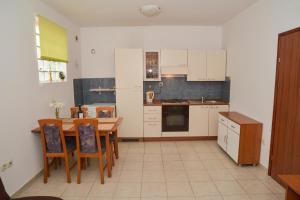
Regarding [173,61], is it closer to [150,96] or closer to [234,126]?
[150,96]

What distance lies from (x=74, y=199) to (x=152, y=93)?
2.74 metres

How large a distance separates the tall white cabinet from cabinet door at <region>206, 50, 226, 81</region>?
5.12ft

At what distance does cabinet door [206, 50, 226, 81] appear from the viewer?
14.4 ft

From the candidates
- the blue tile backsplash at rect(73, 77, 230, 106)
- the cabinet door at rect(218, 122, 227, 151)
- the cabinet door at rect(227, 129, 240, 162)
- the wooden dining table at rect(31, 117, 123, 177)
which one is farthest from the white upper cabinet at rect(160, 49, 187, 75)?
the wooden dining table at rect(31, 117, 123, 177)

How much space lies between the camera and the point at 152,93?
453 centimetres

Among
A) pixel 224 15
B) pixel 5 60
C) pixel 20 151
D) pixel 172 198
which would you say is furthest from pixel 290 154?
pixel 5 60

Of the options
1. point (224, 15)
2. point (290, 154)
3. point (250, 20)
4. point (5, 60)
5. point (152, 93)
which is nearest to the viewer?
point (5, 60)

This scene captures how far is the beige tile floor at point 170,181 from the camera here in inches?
96.3

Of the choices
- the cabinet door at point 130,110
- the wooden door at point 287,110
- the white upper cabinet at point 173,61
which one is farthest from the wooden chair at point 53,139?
the wooden door at point 287,110

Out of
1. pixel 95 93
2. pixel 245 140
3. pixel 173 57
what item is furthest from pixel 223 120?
pixel 95 93

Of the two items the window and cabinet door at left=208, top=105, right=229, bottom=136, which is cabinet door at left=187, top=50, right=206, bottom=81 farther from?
the window

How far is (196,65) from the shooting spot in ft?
14.5

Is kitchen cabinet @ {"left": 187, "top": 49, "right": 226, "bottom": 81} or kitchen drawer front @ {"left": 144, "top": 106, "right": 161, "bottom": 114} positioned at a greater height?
kitchen cabinet @ {"left": 187, "top": 49, "right": 226, "bottom": 81}

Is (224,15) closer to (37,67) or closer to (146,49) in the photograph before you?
(146,49)
